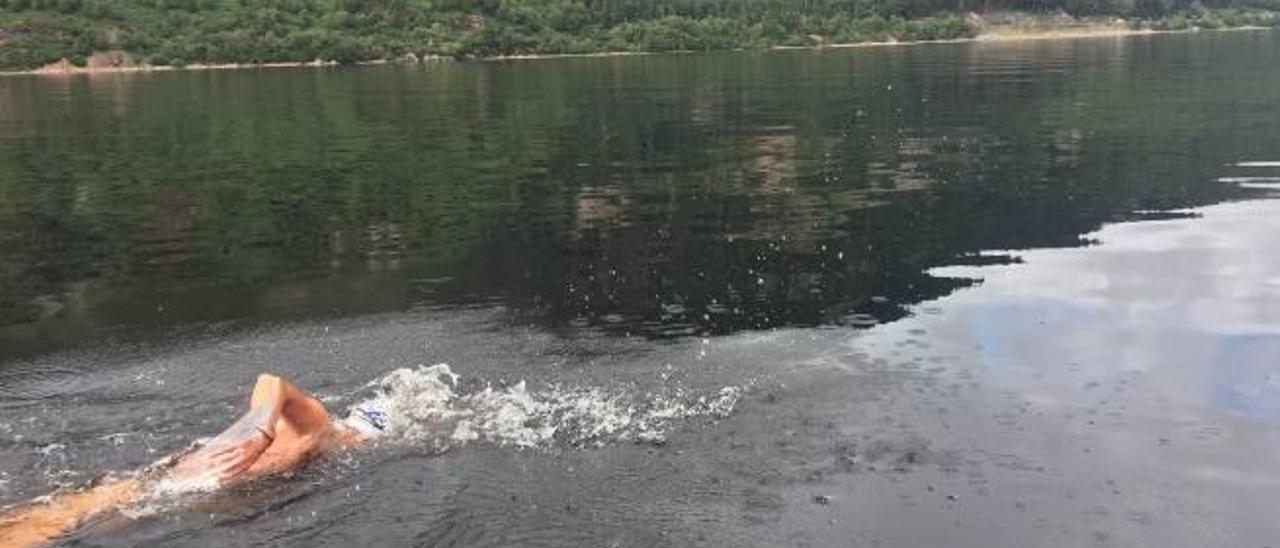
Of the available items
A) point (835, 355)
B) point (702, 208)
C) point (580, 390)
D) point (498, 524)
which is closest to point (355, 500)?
point (498, 524)

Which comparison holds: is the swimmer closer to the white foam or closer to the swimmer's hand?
the swimmer's hand

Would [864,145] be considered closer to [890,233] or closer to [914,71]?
[890,233]

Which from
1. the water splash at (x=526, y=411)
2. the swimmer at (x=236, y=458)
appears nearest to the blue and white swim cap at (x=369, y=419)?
the water splash at (x=526, y=411)

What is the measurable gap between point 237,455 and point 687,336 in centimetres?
760

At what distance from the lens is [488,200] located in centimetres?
3167

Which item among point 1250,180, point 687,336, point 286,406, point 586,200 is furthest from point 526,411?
point 1250,180

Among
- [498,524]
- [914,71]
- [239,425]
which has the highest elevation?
[914,71]

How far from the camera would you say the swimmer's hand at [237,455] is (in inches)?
477

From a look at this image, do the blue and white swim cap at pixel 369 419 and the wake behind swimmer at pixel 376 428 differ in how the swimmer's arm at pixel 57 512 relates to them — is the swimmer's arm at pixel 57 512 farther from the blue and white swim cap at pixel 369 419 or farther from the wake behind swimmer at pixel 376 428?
the blue and white swim cap at pixel 369 419

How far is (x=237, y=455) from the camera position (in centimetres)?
1220

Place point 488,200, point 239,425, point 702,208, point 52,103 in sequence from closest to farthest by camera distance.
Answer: point 239,425
point 702,208
point 488,200
point 52,103

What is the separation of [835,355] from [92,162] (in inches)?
1481

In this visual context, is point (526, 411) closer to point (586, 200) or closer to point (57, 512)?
point (57, 512)

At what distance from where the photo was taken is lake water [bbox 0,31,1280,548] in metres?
11.8
